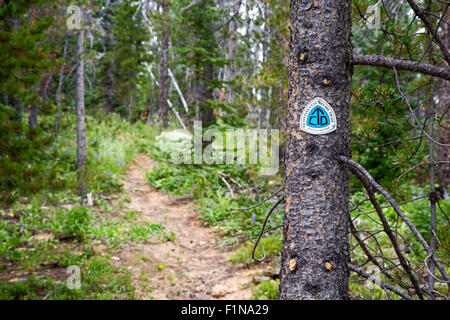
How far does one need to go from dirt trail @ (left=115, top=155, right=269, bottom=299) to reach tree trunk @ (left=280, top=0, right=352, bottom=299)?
3.00 meters

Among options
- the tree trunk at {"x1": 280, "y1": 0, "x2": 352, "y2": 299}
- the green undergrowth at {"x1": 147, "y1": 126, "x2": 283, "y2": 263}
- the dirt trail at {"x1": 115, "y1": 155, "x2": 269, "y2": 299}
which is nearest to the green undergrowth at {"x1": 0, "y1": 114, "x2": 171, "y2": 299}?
the dirt trail at {"x1": 115, "y1": 155, "x2": 269, "y2": 299}

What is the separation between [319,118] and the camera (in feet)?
6.04

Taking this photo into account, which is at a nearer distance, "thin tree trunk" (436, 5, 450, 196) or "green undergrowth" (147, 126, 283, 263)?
"thin tree trunk" (436, 5, 450, 196)

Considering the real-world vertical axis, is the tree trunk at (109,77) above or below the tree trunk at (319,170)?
above

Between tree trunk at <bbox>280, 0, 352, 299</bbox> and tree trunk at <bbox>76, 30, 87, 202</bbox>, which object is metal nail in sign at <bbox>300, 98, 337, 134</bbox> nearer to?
tree trunk at <bbox>280, 0, 352, 299</bbox>

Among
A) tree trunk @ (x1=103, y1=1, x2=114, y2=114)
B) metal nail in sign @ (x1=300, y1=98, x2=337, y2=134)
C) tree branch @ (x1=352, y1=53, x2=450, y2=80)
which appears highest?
tree trunk @ (x1=103, y1=1, x2=114, y2=114)

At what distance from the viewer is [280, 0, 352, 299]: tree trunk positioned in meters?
1.79

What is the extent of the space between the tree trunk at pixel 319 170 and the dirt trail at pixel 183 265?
A: 3002 millimetres

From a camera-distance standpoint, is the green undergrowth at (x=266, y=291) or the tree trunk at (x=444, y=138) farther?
the tree trunk at (x=444, y=138)

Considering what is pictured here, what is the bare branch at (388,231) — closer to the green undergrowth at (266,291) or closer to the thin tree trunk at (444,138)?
the green undergrowth at (266,291)

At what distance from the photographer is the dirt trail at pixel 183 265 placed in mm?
4781

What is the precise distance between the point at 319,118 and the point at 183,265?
14.9ft

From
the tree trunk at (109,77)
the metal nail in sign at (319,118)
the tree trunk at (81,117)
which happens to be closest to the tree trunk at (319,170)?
the metal nail in sign at (319,118)

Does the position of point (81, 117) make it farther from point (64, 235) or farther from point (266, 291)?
point (266, 291)
